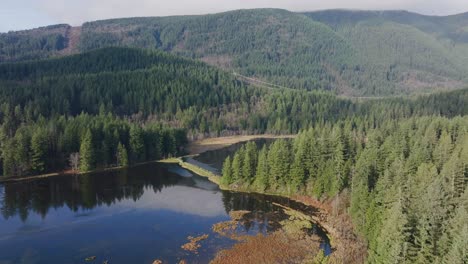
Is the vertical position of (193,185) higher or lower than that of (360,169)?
lower

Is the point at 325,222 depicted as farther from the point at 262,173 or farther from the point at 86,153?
the point at 86,153

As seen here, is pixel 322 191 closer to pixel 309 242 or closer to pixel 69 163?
pixel 309 242

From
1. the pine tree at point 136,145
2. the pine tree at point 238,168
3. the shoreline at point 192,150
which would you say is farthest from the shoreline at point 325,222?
the shoreline at point 192,150

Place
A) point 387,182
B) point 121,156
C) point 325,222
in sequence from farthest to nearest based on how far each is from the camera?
point 121,156
point 325,222
point 387,182

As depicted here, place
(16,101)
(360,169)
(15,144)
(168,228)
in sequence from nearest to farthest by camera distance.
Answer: (168,228), (360,169), (15,144), (16,101)

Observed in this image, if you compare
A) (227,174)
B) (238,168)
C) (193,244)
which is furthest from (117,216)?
(238,168)

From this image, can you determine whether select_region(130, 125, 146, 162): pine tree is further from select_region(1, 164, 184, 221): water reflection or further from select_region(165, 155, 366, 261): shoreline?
select_region(165, 155, 366, 261): shoreline

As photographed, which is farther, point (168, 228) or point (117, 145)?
point (117, 145)

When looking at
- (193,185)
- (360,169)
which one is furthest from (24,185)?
(360,169)

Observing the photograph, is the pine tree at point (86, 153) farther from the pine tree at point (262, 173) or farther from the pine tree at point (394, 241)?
the pine tree at point (394, 241)

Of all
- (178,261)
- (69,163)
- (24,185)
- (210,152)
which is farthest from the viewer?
(210,152)
